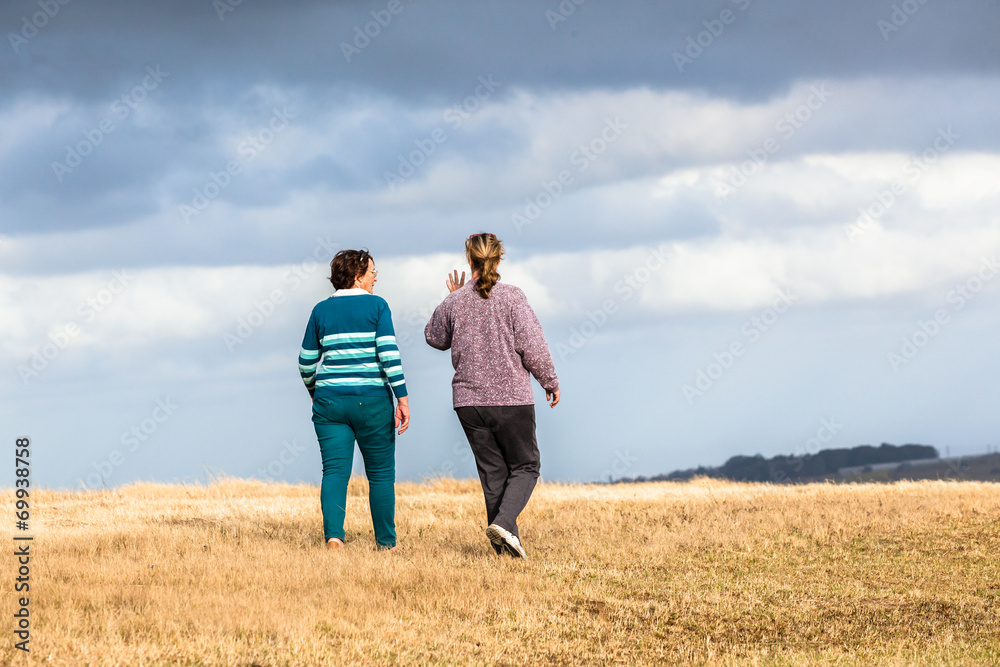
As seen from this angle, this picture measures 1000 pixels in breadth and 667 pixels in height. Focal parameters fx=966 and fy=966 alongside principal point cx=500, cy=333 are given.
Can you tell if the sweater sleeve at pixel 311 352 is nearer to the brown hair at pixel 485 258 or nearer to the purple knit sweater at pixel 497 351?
the purple knit sweater at pixel 497 351

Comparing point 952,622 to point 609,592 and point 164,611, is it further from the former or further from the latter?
point 164,611

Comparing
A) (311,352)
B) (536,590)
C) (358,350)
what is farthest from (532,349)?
(536,590)

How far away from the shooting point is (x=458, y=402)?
332 inches

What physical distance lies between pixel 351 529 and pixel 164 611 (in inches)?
172

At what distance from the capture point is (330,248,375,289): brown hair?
8602 mm

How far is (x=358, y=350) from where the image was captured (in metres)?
8.38

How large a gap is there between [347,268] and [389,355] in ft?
2.98

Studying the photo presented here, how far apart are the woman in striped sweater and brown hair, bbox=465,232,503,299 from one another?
2.83 feet

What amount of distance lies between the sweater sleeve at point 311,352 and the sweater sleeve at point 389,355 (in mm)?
578

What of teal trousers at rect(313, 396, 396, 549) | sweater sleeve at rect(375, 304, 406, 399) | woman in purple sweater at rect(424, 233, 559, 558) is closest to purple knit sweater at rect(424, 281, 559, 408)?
woman in purple sweater at rect(424, 233, 559, 558)

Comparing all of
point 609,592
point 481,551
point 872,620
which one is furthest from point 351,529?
point 872,620

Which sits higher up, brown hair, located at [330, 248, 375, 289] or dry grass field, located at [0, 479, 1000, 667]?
brown hair, located at [330, 248, 375, 289]

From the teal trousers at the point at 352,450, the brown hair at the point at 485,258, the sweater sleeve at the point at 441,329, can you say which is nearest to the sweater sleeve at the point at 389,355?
the teal trousers at the point at 352,450

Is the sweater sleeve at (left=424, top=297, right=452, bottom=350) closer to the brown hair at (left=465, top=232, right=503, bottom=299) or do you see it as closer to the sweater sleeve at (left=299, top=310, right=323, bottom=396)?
the brown hair at (left=465, top=232, right=503, bottom=299)
